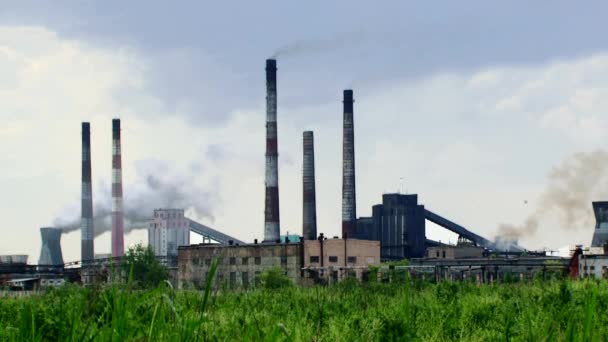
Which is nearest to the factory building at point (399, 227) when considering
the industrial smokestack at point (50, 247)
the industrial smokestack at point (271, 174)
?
the industrial smokestack at point (271, 174)

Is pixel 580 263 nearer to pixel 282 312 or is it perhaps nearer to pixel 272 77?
pixel 272 77

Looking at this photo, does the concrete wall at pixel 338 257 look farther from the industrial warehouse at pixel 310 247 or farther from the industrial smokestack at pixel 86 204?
the industrial smokestack at pixel 86 204

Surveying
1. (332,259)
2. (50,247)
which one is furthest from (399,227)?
(50,247)

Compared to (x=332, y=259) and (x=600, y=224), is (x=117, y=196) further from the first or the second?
(x=600, y=224)

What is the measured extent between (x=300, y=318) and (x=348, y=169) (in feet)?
278

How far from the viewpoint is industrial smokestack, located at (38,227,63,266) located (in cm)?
11612

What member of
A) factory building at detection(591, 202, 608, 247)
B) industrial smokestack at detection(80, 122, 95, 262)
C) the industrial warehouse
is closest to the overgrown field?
the industrial warehouse

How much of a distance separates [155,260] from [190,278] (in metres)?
12.4

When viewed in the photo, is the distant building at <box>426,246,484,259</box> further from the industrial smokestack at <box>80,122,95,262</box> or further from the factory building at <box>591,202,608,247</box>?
the industrial smokestack at <box>80,122,95,262</box>

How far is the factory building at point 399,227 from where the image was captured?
4254 inches

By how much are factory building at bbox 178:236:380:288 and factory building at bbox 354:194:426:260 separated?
2509cm

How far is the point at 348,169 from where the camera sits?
9612cm

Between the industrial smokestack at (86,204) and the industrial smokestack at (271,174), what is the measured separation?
105 feet

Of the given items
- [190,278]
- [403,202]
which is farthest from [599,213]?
[190,278]
